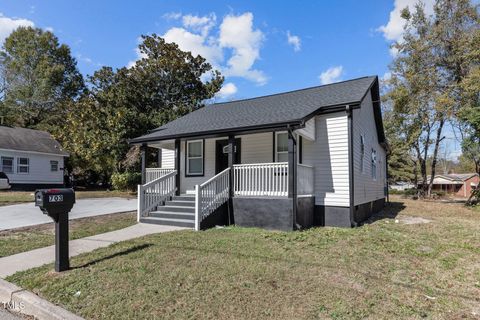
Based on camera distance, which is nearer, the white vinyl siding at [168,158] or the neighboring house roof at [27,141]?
the white vinyl siding at [168,158]

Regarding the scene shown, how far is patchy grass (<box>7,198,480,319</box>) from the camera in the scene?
147 inches

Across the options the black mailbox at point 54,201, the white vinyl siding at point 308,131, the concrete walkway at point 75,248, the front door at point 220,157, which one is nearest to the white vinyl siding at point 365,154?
the white vinyl siding at point 308,131

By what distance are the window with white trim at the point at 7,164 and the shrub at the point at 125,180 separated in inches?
317

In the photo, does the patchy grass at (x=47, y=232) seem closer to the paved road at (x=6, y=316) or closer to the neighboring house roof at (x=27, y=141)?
the paved road at (x=6, y=316)

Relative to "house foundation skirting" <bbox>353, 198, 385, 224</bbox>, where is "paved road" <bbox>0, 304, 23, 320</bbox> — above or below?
below

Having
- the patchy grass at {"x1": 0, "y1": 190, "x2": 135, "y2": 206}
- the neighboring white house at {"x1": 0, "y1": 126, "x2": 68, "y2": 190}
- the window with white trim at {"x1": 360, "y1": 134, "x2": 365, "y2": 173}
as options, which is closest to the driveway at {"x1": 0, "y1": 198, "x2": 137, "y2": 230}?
the patchy grass at {"x1": 0, "y1": 190, "x2": 135, "y2": 206}

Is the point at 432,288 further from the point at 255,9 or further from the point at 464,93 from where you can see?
the point at 464,93

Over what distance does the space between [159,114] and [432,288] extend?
20.5m

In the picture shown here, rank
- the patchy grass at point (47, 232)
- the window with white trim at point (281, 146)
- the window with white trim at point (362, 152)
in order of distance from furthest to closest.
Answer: the window with white trim at point (362, 152) → the window with white trim at point (281, 146) → the patchy grass at point (47, 232)

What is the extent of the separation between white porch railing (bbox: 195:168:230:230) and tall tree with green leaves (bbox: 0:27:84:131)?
2820 cm

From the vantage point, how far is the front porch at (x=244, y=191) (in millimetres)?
8742

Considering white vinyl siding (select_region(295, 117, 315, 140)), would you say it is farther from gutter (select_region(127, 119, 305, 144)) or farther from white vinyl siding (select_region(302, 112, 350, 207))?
gutter (select_region(127, 119, 305, 144))

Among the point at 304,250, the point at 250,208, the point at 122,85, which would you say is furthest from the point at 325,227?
the point at 122,85

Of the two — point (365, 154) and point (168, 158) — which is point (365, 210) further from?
point (168, 158)
